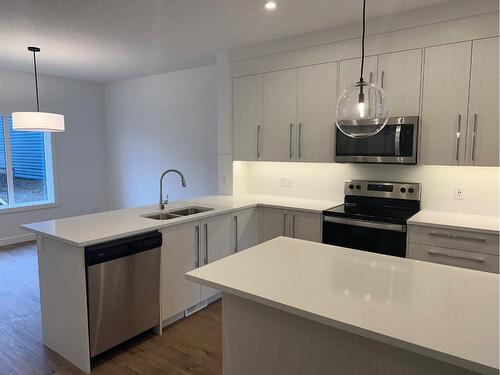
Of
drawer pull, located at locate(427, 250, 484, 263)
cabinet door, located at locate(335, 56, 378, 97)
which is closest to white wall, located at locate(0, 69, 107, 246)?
cabinet door, located at locate(335, 56, 378, 97)

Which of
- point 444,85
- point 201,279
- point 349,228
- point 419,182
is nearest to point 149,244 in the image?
point 201,279

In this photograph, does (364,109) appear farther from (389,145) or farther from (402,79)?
(402,79)

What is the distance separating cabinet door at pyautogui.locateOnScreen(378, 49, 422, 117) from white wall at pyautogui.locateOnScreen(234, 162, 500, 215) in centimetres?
58

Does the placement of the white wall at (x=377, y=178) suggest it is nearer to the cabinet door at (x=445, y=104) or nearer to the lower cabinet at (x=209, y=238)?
the cabinet door at (x=445, y=104)

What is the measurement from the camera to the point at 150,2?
2672mm

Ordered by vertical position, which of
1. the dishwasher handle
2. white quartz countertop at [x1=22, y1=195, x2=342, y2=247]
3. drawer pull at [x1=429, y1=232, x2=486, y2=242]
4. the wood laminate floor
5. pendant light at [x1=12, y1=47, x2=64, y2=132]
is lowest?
the wood laminate floor

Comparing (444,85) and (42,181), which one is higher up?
(444,85)

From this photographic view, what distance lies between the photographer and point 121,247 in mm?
2375

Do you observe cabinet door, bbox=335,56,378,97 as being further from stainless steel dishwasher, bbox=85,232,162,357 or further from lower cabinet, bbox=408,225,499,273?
stainless steel dishwasher, bbox=85,232,162,357

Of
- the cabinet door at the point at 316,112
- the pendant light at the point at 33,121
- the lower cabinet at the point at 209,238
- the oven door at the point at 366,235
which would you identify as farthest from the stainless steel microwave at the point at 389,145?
the pendant light at the point at 33,121

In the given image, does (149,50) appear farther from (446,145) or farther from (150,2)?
(446,145)

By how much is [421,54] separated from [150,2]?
7.34 ft

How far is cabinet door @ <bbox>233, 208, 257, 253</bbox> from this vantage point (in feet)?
11.3

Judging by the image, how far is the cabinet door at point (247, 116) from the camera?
385cm
